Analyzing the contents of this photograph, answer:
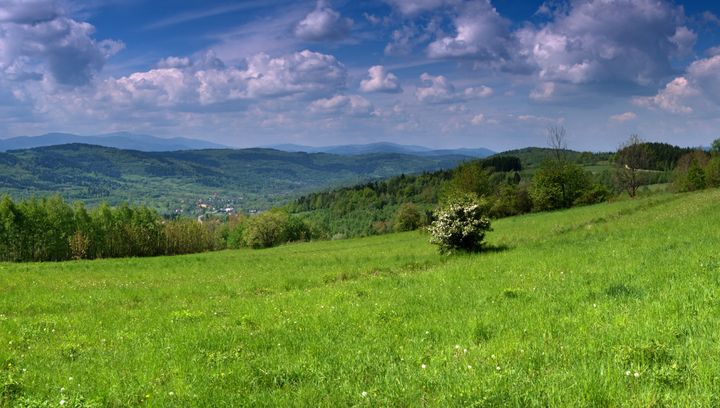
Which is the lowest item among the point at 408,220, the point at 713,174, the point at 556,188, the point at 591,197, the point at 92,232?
the point at 92,232

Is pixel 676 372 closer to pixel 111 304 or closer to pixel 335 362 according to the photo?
pixel 335 362

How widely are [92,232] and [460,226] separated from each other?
87.4 metres

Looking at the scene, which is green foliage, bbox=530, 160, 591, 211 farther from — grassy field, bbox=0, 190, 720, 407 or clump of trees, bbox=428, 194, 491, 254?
grassy field, bbox=0, 190, 720, 407

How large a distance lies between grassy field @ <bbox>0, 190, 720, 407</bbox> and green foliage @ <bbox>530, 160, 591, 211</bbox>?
7345 cm

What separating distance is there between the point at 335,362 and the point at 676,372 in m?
5.09

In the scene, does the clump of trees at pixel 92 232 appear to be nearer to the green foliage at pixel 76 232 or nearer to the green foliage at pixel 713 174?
the green foliage at pixel 76 232

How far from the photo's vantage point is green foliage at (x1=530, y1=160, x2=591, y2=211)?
8788 centimetres

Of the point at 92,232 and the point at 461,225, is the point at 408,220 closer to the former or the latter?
the point at 92,232

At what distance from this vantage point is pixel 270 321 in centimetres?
1240

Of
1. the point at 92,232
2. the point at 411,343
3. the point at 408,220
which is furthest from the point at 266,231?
the point at 411,343

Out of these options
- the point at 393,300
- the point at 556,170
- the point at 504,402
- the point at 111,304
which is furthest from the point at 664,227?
the point at 556,170

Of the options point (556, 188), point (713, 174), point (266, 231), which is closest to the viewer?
point (556, 188)

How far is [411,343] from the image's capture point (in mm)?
9125

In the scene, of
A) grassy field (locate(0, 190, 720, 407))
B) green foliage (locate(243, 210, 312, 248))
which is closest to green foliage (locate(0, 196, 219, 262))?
green foliage (locate(243, 210, 312, 248))
